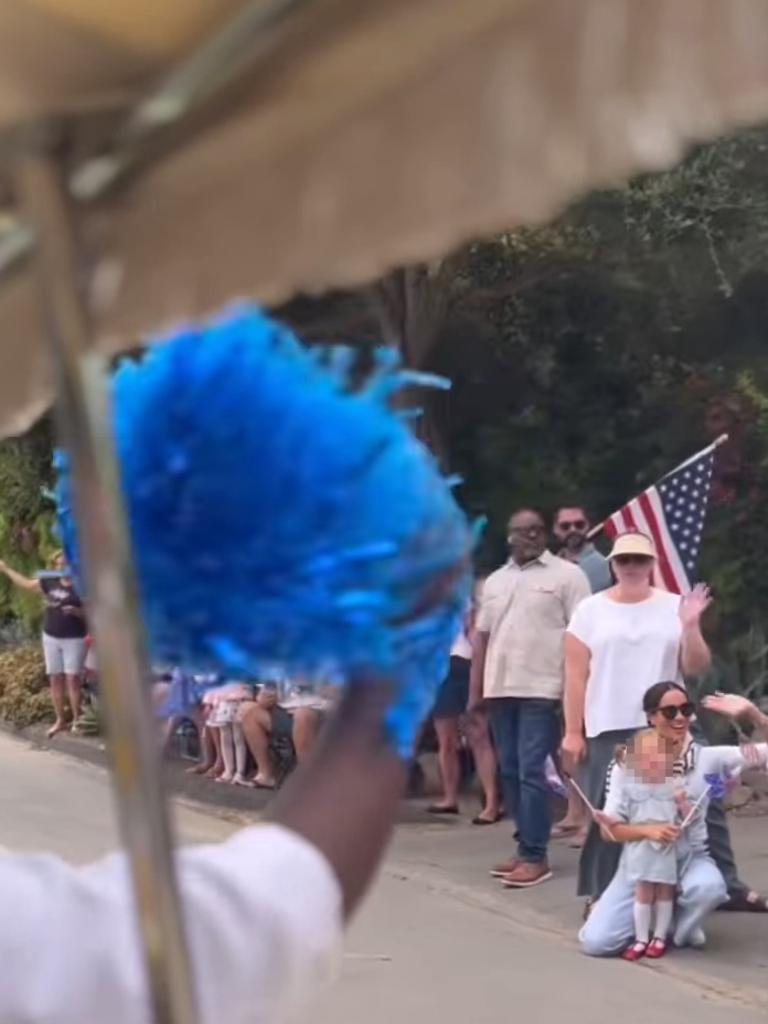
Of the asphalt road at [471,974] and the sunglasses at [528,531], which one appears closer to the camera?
the asphalt road at [471,974]

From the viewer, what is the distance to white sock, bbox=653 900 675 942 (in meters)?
6.15

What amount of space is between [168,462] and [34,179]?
27 centimetres

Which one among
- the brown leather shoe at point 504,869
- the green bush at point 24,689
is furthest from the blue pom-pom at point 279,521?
the green bush at point 24,689

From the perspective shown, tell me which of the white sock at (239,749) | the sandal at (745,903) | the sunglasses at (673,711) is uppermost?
the sunglasses at (673,711)

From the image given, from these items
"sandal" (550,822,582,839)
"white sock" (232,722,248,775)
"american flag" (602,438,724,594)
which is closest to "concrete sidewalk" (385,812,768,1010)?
"sandal" (550,822,582,839)

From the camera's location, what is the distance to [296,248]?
128 cm

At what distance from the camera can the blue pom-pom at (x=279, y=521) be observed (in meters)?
1.22

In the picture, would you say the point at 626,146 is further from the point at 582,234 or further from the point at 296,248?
the point at 582,234

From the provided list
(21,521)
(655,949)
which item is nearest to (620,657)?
(655,949)

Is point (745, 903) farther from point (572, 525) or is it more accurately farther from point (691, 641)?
point (572, 525)

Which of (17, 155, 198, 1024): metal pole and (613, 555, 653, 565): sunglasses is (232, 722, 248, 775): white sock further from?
(17, 155, 198, 1024): metal pole

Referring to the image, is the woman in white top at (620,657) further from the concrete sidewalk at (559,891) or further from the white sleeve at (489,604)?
the white sleeve at (489,604)

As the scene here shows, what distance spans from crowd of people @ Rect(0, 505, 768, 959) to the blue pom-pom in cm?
374

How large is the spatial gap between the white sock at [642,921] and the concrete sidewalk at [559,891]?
114 millimetres
